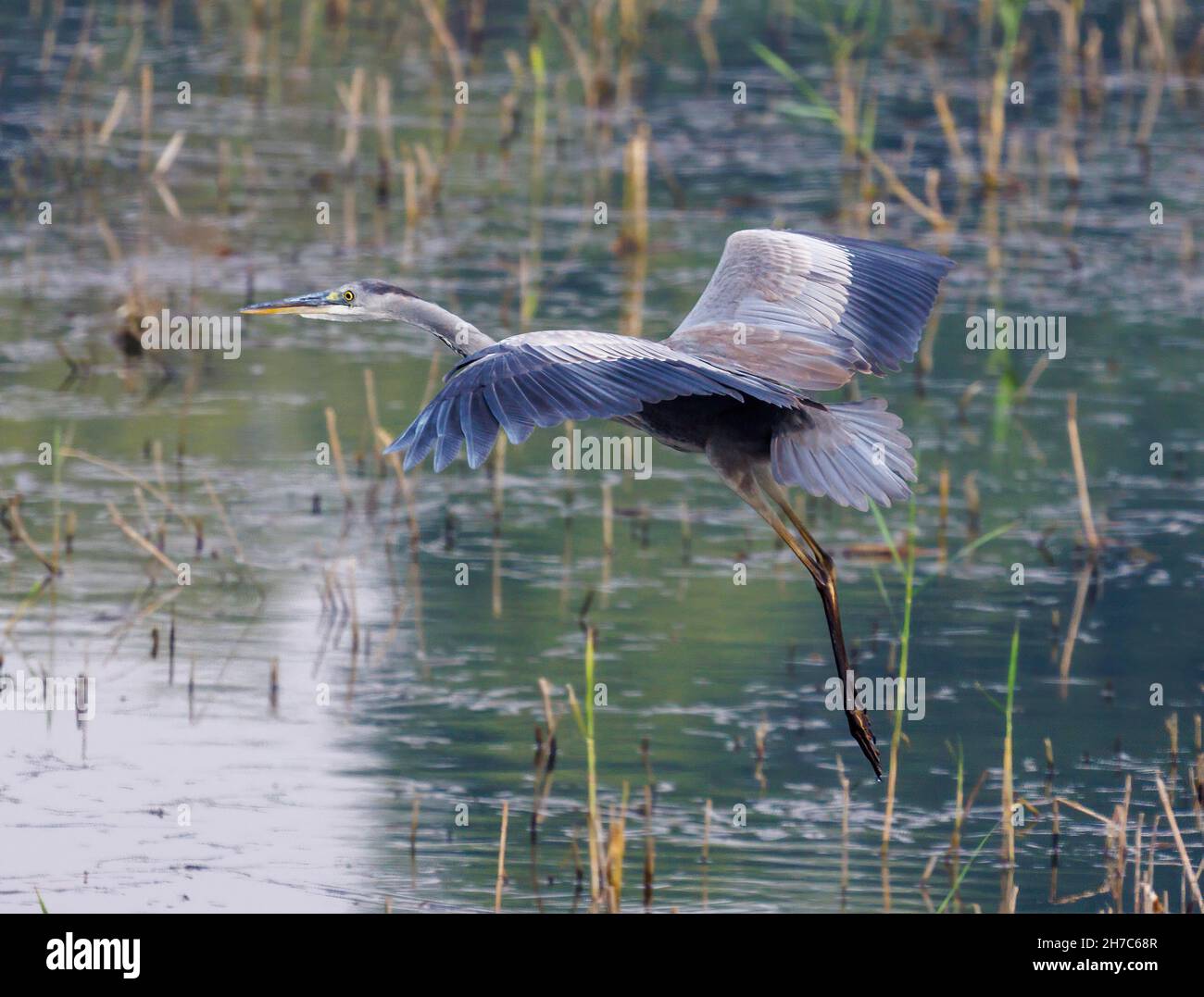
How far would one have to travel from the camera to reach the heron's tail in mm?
6855

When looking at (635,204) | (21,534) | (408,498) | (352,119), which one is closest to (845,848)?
(408,498)

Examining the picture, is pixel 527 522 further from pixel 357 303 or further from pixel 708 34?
pixel 708 34

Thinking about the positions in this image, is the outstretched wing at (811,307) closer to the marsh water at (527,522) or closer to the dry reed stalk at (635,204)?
the marsh water at (527,522)

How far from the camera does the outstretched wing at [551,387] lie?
19.5 ft

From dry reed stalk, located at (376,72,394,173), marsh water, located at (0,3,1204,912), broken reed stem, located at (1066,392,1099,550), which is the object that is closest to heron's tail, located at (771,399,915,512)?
marsh water, located at (0,3,1204,912)

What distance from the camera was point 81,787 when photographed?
7.88 meters

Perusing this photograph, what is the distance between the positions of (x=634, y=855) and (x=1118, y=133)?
1180cm

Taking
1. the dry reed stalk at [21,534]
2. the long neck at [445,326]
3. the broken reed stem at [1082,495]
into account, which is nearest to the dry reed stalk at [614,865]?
the long neck at [445,326]

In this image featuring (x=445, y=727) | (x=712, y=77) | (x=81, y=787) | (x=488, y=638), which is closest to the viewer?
(x=81, y=787)

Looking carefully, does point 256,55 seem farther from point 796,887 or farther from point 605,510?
point 796,887

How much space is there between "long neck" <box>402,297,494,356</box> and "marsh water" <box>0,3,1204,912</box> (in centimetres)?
156

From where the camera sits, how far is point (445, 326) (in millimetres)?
7496

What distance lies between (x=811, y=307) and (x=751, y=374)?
3.45ft
